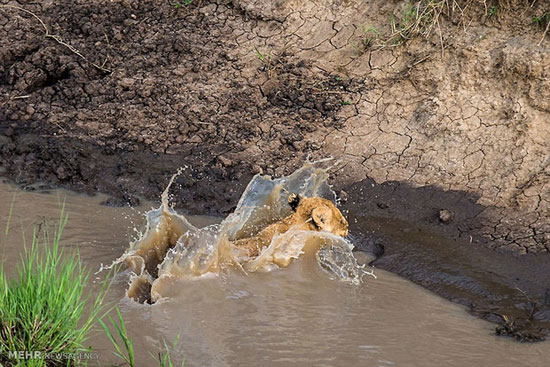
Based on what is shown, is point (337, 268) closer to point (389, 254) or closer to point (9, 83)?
point (389, 254)

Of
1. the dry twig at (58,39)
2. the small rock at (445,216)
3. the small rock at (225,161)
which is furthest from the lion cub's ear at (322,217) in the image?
the dry twig at (58,39)

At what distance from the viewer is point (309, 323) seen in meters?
4.13

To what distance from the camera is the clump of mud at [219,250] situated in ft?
14.6

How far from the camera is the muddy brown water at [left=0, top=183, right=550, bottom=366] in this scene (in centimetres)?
383

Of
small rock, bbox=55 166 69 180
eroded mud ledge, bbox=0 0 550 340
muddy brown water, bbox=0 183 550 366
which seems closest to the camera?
muddy brown water, bbox=0 183 550 366

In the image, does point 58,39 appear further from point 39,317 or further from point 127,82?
point 39,317

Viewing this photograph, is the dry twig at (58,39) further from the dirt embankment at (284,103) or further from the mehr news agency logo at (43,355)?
the mehr news agency logo at (43,355)

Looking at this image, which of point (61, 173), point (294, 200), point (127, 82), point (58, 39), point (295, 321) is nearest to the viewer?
point (295, 321)

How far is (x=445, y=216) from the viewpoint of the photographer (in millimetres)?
5105

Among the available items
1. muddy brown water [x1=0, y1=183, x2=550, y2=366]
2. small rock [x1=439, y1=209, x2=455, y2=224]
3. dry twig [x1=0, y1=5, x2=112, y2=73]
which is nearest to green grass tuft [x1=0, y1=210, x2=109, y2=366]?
muddy brown water [x1=0, y1=183, x2=550, y2=366]

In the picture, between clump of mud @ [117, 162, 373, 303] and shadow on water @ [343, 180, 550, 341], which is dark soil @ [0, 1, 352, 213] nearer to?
clump of mud @ [117, 162, 373, 303]

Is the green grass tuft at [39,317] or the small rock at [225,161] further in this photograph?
the small rock at [225,161]

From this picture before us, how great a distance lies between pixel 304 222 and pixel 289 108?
1.47 meters

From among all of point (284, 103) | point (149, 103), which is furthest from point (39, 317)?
point (284, 103)
